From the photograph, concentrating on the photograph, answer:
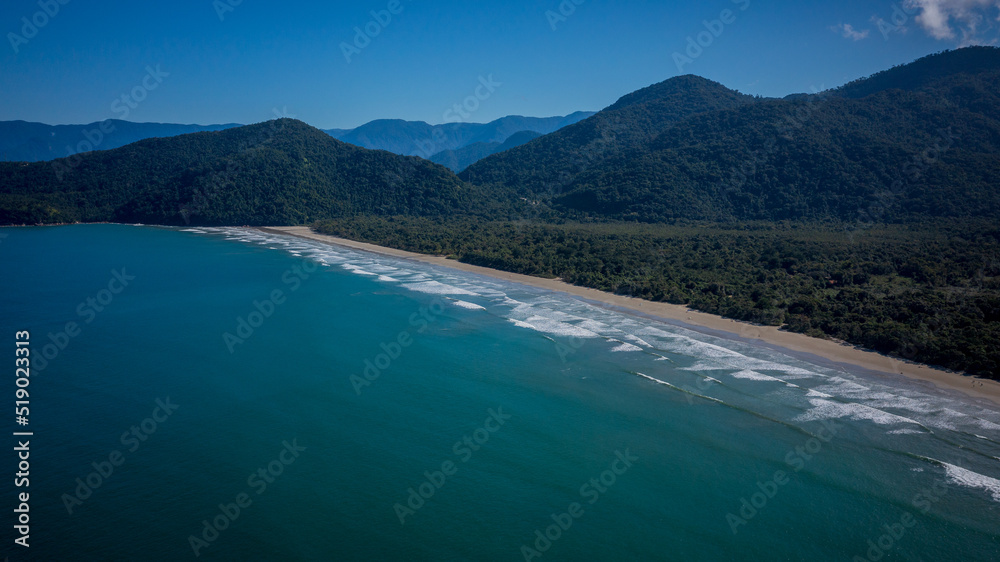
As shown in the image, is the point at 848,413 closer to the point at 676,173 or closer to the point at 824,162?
the point at 676,173

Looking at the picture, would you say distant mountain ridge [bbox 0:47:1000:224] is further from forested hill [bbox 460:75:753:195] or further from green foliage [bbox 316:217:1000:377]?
green foliage [bbox 316:217:1000:377]

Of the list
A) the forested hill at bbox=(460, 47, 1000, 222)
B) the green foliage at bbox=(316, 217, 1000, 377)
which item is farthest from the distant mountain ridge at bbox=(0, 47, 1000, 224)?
the green foliage at bbox=(316, 217, 1000, 377)

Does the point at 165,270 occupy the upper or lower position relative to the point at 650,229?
lower

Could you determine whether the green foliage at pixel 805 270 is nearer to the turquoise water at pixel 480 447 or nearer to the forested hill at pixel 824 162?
the turquoise water at pixel 480 447

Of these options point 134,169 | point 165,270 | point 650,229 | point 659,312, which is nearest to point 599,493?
point 659,312

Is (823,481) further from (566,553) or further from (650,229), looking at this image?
(650,229)

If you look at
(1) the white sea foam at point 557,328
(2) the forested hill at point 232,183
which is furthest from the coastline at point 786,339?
(2) the forested hill at point 232,183
